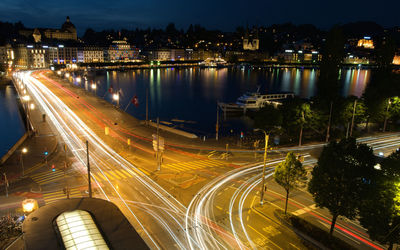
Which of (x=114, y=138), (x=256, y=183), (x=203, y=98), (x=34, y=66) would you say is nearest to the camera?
(x=256, y=183)

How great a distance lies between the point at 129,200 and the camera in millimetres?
21594

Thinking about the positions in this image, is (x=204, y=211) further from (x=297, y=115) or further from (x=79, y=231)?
(x=297, y=115)

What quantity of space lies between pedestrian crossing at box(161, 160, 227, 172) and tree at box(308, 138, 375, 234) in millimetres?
13460

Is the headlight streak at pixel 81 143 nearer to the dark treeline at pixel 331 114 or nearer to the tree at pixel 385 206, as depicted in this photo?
the tree at pixel 385 206

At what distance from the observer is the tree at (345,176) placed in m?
15.8

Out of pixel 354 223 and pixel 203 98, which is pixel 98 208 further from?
pixel 203 98

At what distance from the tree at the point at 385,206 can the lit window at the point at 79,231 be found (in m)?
12.8

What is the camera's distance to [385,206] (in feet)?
46.0

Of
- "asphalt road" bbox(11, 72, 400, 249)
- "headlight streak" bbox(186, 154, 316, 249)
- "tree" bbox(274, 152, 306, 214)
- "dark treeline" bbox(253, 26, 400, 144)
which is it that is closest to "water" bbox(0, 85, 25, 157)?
"asphalt road" bbox(11, 72, 400, 249)

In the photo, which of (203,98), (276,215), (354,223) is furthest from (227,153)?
(203,98)

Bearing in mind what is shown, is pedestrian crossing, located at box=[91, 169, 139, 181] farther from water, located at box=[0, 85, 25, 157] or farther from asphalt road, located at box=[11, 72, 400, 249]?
water, located at box=[0, 85, 25, 157]

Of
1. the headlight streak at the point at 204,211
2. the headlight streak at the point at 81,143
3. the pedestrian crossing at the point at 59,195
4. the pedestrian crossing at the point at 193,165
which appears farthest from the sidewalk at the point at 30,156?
the headlight streak at the point at 204,211

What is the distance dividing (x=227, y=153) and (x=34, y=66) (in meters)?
185

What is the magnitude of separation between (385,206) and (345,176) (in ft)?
7.71
